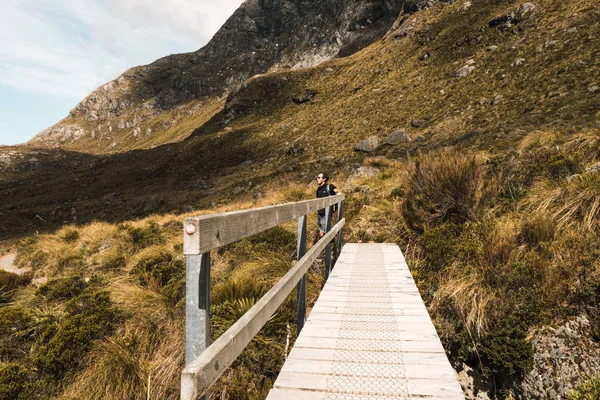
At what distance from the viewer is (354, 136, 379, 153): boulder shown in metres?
25.0

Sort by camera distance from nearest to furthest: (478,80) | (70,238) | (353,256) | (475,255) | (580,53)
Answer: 1. (475,255)
2. (353,256)
3. (70,238)
4. (580,53)
5. (478,80)

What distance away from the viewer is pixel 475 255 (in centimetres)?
464

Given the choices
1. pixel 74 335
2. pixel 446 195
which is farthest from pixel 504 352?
pixel 74 335

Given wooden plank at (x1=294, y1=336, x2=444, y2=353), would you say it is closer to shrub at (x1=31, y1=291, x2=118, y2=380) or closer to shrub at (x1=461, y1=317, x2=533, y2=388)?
shrub at (x1=461, y1=317, x2=533, y2=388)

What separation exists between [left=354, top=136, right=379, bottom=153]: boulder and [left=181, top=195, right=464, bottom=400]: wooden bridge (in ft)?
69.7

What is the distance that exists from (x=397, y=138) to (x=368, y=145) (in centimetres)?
230

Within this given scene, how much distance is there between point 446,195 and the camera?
6.58 metres

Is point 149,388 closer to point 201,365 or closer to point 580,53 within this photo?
point 201,365

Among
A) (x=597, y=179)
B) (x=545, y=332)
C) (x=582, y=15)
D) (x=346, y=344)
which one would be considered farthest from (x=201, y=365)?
(x=582, y=15)

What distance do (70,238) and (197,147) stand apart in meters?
33.4

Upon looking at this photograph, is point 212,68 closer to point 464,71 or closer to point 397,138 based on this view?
point 464,71

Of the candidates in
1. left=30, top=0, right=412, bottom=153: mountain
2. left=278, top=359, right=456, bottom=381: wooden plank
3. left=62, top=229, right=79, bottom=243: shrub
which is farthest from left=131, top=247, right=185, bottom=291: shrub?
left=30, top=0, right=412, bottom=153: mountain

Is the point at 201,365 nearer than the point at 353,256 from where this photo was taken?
Yes

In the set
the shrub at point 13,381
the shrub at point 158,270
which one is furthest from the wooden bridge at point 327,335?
the shrub at point 158,270
